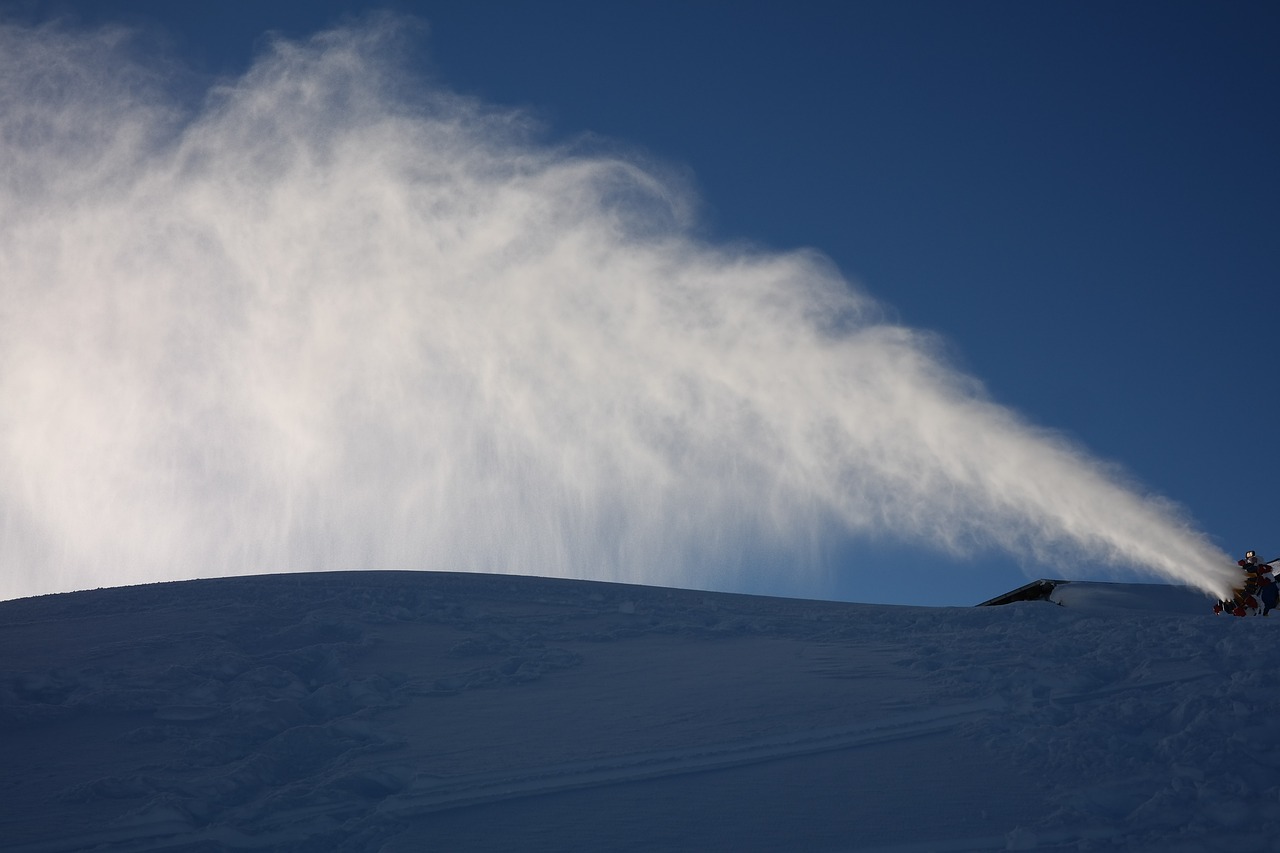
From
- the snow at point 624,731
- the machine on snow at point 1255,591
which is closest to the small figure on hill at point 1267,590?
the machine on snow at point 1255,591

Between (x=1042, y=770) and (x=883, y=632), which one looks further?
(x=883, y=632)


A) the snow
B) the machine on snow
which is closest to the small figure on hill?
the machine on snow

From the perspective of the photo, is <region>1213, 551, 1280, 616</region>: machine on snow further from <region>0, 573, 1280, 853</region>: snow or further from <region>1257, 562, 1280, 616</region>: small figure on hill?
<region>0, 573, 1280, 853</region>: snow

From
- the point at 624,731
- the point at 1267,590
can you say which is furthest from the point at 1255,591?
the point at 624,731

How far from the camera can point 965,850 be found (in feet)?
19.6

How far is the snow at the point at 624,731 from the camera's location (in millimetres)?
6445

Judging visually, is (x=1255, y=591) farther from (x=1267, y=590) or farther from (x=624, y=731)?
(x=624, y=731)

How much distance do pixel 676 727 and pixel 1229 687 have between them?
5.02m

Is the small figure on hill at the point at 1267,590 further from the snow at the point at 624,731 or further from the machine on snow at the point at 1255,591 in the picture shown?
the snow at the point at 624,731

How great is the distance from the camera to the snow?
6445mm

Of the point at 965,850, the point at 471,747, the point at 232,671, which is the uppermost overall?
the point at 232,671

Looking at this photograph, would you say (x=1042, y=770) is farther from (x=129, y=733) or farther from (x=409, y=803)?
(x=129, y=733)

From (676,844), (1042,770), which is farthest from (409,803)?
(1042,770)

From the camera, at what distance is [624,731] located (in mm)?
8336
